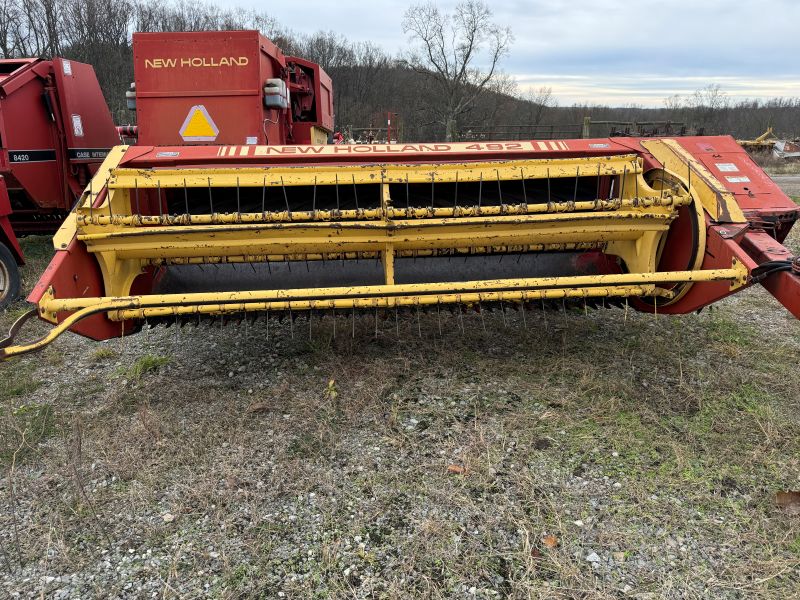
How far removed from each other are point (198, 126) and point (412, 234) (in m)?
2.48

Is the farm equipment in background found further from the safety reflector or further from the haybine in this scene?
the haybine

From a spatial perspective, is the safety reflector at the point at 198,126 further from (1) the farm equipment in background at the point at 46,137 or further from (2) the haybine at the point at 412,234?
(1) the farm equipment in background at the point at 46,137

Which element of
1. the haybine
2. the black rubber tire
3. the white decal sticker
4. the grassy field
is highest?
the white decal sticker

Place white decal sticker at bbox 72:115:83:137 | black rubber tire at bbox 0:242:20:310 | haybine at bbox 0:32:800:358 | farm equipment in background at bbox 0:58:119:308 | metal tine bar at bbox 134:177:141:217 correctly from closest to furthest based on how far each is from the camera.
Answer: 1. haybine at bbox 0:32:800:358
2. metal tine bar at bbox 134:177:141:217
3. black rubber tire at bbox 0:242:20:310
4. farm equipment in background at bbox 0:58:119:308
5. white decal sticker at bbox 72:115:83:137

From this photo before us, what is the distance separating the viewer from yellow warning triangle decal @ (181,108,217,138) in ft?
15.2

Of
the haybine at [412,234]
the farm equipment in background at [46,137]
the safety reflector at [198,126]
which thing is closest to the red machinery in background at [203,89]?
the safety reflector at [198,126]

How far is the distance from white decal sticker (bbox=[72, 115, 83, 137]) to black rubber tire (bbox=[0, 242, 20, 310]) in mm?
2145

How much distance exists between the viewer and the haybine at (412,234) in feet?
9.55

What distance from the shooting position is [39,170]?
6.53 metres

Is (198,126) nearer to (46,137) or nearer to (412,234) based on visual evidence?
(412,234)

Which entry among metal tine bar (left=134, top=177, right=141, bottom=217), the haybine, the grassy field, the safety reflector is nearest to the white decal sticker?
the safety reflector

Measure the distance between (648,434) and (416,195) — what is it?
2.24 meters

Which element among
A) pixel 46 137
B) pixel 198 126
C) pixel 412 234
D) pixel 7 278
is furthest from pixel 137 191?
pixel 46 137

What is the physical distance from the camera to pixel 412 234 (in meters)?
3.25
